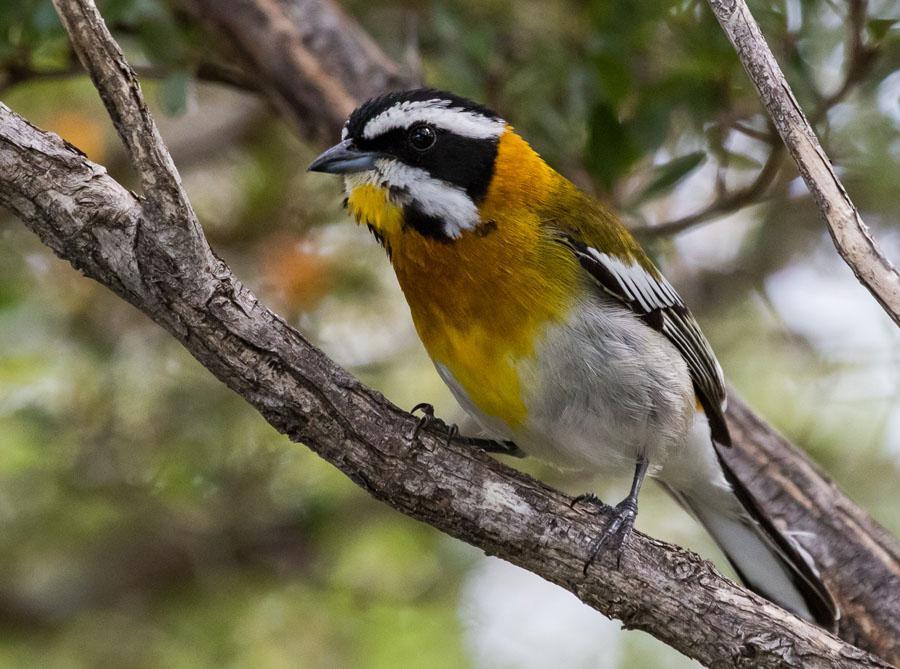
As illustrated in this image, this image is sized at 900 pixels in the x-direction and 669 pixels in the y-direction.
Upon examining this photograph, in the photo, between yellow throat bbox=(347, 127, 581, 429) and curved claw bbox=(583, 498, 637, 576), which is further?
yellow throat bbox=(347, 127, 581, 429)

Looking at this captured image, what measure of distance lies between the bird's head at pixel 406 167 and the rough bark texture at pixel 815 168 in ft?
3.49

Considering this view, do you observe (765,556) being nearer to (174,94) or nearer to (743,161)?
(743,161)

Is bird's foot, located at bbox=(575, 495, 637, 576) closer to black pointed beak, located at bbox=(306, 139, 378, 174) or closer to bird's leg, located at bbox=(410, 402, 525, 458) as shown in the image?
bird's leg, located at bbox=(410, 402, 525, 458)

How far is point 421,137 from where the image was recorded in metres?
3.65

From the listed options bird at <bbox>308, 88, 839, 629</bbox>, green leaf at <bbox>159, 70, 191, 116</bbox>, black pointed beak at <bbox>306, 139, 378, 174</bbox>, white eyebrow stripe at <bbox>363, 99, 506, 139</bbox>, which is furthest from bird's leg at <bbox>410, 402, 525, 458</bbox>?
green leaf at <bbox>159, 70, 191, 116</bbox>

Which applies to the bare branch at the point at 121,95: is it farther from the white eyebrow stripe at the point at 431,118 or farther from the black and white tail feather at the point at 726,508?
the black and white tail feather at the point at 726,508

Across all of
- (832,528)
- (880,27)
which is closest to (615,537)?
(832,528)

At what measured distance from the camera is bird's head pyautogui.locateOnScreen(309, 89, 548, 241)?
3.63 metres

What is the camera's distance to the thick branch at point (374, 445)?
115 inches

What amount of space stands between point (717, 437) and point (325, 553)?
2047 mm

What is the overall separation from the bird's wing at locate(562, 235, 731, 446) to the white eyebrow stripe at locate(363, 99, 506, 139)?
47 cm

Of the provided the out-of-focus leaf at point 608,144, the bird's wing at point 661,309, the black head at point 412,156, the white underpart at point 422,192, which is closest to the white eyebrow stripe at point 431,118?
the black head at point 412,156

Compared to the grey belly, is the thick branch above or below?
below

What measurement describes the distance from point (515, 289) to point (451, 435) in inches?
19.0
